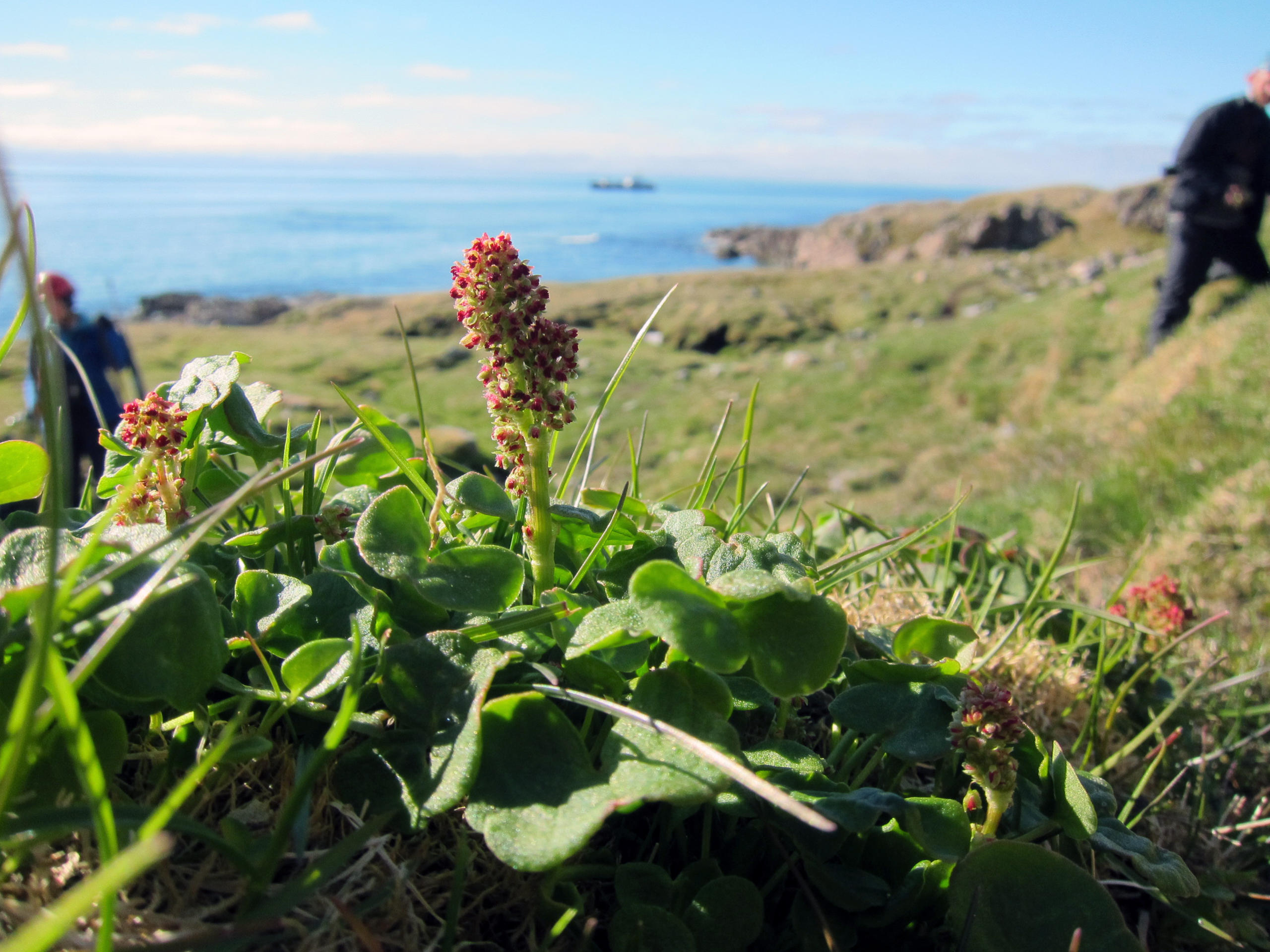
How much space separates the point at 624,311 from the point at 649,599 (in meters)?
18.7

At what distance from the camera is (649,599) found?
2.42 feet

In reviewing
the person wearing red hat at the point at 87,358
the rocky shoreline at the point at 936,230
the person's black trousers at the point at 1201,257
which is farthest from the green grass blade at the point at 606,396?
the rocky shoreline at the point at 936,230

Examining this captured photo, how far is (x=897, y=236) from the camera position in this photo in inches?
1237

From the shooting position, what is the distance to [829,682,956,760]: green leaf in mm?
876

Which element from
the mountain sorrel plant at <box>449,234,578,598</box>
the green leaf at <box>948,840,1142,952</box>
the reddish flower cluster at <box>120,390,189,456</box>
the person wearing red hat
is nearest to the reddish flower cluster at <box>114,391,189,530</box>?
the reddish flower cluster at <box>120,390,189,456</box>

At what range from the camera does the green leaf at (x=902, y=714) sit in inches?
34.5

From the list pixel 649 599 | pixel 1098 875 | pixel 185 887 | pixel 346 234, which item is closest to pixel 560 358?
pixel 649 599

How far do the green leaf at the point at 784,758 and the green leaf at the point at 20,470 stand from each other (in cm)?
79

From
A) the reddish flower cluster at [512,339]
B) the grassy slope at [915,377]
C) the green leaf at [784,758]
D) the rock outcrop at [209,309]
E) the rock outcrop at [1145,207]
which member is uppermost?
the rock outcrop at [1145,207]

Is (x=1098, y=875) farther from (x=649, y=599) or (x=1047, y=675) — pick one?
(x=649, y=599)

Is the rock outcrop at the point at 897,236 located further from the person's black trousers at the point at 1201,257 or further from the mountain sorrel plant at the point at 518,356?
the mountain sorrel plant at the point at 518,356

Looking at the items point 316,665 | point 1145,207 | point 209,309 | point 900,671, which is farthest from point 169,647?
point 209,309

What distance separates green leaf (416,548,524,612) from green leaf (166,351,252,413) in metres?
0.25

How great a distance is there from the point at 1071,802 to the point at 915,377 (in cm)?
1064
